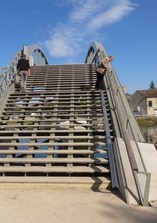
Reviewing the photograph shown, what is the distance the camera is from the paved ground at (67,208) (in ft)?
13.2

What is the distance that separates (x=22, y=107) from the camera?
30.2 ft

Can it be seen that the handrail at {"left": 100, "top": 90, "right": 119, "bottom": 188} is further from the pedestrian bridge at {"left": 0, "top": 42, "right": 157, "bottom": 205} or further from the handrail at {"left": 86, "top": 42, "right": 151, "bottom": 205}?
the handrail at {"left": 86, "top": 42, "right": 151, "bottom": 205}

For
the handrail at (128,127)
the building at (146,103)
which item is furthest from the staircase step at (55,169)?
the building at (146,103)

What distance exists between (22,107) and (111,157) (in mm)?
4078

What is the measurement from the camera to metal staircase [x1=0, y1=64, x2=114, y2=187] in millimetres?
6230

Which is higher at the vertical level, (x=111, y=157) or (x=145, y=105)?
(x=145, y=105)

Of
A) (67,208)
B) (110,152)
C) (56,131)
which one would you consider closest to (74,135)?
(56,131)

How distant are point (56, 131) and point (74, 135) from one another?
0.71 metres

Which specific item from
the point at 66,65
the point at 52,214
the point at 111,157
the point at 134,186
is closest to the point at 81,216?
the point at 52,214

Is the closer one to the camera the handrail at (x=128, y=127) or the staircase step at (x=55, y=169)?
the handrail at (x=128, y=127)

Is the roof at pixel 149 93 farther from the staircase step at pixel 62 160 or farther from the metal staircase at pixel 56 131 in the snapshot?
the staircase step at pixel 62 160

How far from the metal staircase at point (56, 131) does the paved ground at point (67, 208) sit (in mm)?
476

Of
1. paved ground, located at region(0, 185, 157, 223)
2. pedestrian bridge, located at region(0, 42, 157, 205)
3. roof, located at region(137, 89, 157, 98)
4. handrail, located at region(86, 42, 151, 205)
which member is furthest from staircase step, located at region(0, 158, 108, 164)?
roof, located at region(137, 89, 157, 98)

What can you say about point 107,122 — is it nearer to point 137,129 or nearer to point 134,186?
point 137,129
